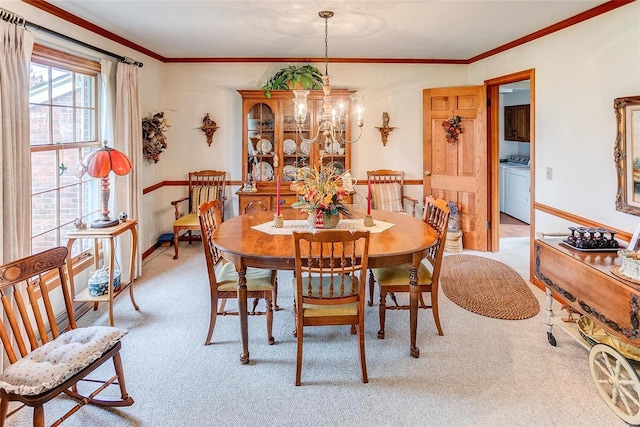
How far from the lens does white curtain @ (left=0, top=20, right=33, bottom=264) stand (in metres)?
2.41

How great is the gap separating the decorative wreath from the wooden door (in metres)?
0.04

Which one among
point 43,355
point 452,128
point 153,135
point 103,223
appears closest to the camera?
point 43,355

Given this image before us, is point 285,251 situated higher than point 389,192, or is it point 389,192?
point 389,192

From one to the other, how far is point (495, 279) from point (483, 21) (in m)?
2.50

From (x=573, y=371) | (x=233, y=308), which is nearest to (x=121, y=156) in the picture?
(x=233, y=308)

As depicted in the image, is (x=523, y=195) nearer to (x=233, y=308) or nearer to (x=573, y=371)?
(x=573, y=371)

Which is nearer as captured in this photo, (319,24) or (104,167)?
(104,167)

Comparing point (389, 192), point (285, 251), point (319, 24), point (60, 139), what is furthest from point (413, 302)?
point (60, 139)

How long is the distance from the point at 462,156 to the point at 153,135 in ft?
12.7

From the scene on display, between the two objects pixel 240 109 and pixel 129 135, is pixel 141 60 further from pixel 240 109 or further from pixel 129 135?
pixel 240 109

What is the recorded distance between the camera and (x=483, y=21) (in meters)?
3.66

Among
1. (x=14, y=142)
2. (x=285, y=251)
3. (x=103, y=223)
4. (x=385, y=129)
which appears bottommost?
(x=285, y=251)

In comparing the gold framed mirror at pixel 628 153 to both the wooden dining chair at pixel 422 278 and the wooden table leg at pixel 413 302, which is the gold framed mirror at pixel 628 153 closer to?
the wooden dining chair at pixel 422 278

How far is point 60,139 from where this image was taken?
132 inches
